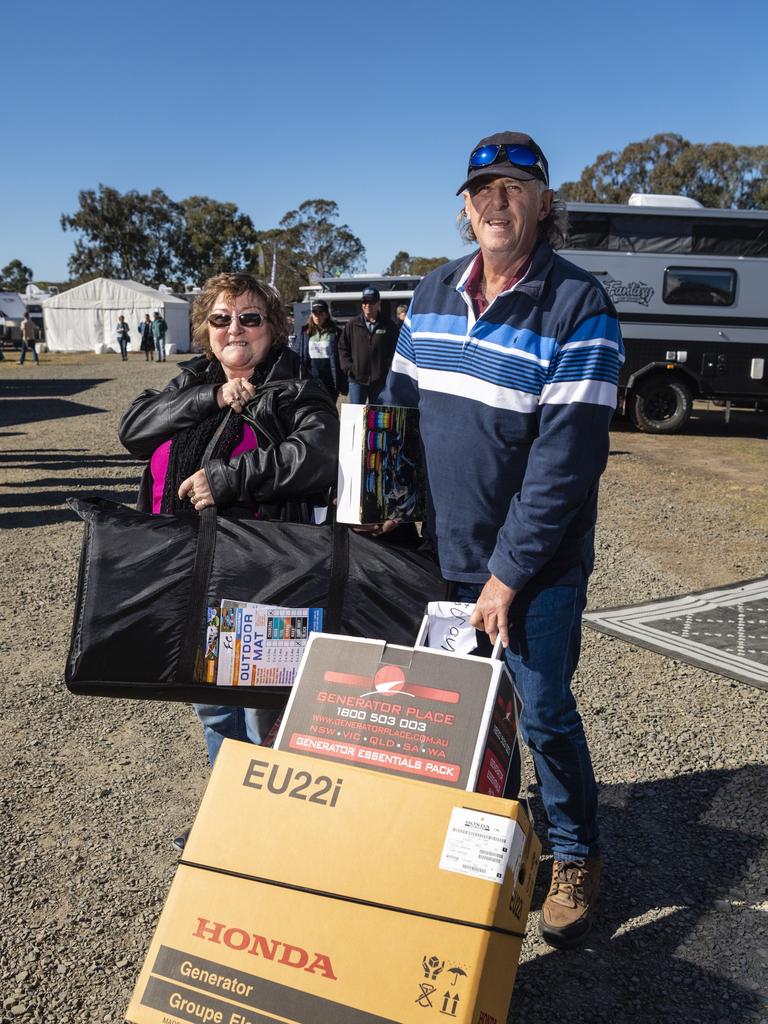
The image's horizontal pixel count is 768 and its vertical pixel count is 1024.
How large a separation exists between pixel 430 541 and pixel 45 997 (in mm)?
1524

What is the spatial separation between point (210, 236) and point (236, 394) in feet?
240

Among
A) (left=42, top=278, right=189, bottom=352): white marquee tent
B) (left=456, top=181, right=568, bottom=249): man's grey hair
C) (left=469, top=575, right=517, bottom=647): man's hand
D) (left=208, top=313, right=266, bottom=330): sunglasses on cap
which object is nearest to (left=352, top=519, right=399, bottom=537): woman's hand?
(left=469, top=575, right=517, bottom=647): man's hand

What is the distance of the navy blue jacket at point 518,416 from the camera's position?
196cm

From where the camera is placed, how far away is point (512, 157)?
2041mm

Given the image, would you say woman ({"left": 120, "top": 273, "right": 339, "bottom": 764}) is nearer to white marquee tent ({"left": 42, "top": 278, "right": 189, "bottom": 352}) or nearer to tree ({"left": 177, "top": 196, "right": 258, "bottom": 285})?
white marquee tent ({"left": 42, "top": 278, "right": 189, "bottom": 352})

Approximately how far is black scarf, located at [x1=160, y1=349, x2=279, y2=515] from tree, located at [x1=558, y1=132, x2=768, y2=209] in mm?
49317

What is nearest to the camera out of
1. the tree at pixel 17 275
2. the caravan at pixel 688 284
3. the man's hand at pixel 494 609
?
the man's hand at pixel 494 609

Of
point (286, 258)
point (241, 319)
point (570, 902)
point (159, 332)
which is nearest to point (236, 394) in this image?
point (241, 319)

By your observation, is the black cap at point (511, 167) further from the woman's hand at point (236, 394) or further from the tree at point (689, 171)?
the tree at point (689, 171)

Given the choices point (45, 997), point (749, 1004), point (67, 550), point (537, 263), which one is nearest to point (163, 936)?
point (45, 997)

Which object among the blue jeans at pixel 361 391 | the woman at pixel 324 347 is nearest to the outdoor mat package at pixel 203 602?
the blue jeans at pixel 361 391

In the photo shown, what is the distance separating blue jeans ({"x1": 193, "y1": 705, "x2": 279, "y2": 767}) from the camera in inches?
94.3

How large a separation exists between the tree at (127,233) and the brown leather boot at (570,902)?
73.6 meters

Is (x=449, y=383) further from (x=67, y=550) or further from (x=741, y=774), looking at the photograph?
(x=67, y=550)
